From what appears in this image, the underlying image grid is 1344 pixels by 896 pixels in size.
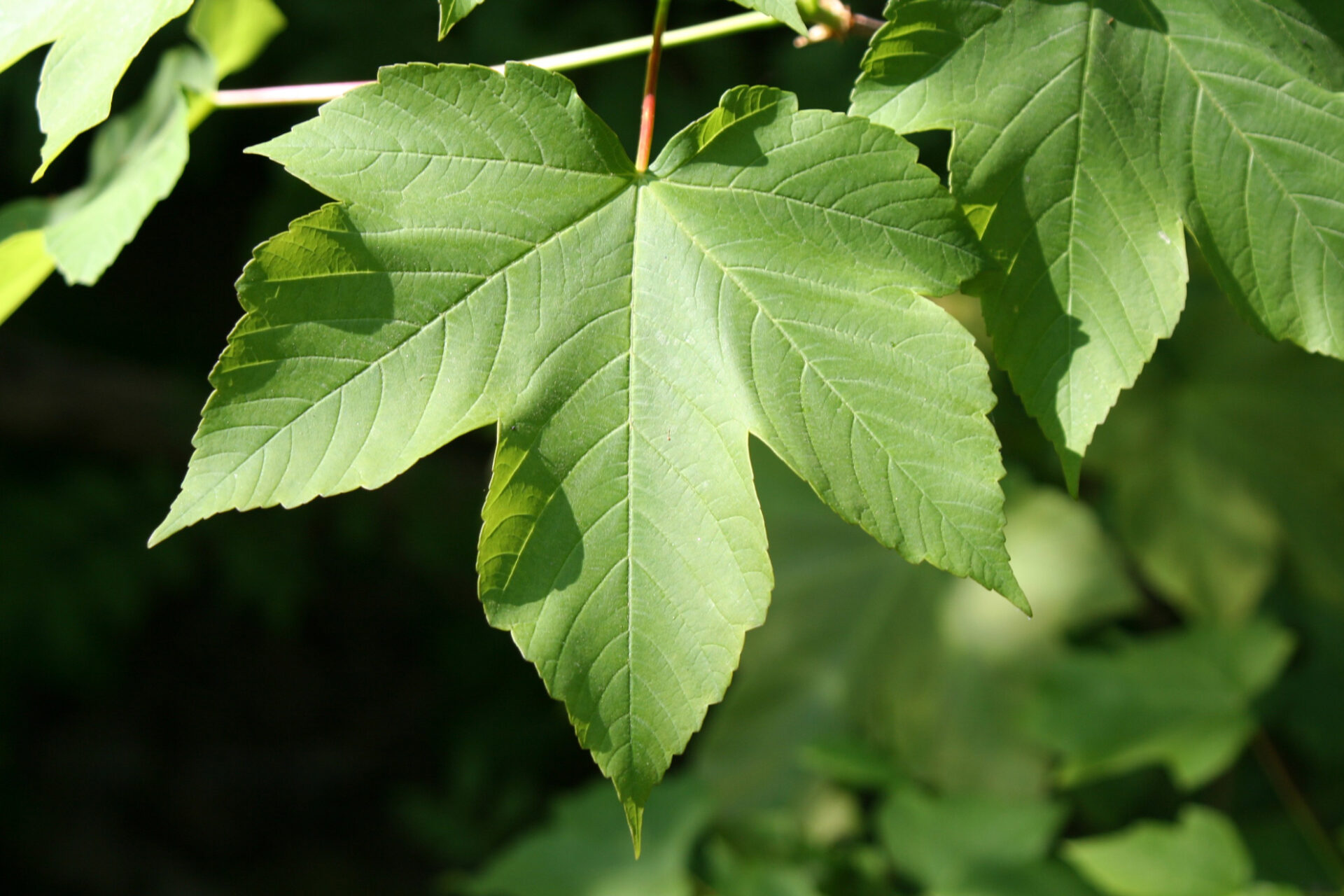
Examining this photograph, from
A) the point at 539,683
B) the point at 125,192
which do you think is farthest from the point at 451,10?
the point at 539,683

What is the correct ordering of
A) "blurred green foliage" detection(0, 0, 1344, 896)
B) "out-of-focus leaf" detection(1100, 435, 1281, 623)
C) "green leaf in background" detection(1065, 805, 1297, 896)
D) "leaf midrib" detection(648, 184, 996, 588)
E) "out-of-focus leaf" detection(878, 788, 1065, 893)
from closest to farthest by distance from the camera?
"leaf midrib" detection(648, 184, 996, 588) → "green leaf in background" detection(1065, 805, 1297, 896) → "out-of-focus leaf" detection(878, 788, 1065, 893) → "blurred green foliage" detection(0, 0, 1344, 896) → "out-of-focus leaf" detection(1100, 435, 1281, 623)

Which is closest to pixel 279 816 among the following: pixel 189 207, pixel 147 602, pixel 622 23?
pixel 147 602

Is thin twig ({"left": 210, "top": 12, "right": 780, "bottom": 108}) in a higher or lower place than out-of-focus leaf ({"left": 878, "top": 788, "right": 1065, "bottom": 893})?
higher

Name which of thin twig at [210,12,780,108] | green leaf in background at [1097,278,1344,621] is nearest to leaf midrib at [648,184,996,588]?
thin twig at [210,12,780,108]

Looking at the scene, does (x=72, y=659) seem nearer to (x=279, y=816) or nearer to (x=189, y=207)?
(x=279, y=816)

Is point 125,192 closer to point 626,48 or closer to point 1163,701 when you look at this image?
point 626,48

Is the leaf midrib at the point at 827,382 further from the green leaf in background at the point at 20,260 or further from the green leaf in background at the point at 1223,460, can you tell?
the green leaf in background at the point at 1223,460

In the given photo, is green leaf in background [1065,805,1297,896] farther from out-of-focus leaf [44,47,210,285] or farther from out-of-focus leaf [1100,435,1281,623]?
out-of-focus leaf [44,47,210,285]
